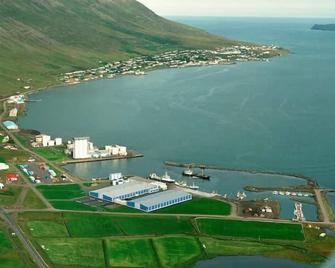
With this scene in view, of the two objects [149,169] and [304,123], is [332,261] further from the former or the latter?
[304,123]

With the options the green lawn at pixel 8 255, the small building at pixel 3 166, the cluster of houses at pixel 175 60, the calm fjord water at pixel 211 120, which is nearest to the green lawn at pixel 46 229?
the green lawn at pixel 8 255

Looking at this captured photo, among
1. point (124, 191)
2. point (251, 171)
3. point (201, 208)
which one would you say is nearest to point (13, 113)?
point (251, 171)

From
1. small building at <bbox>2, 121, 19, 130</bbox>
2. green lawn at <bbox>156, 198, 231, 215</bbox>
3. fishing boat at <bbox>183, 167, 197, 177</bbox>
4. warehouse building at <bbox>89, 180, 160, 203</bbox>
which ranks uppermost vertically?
small building at <bbox>2, 121, 19, 130</bbox>

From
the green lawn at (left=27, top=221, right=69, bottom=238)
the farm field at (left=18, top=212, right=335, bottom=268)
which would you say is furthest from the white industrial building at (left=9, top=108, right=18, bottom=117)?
the green lawn at (left=27, top=221, right=69, bottom=238)

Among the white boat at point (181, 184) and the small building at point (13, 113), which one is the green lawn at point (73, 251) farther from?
the small building at point (13, 113)

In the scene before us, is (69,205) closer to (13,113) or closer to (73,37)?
(13,113)

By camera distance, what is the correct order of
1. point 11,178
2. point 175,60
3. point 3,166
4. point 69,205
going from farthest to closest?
point 175,60
point 3,166
point 11,178
point 69,205

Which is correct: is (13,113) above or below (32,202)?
above

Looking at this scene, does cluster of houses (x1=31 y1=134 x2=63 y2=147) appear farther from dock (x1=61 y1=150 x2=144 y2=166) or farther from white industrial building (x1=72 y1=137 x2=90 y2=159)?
dock (x1=61 y1=150 x2=144 y2=166)
